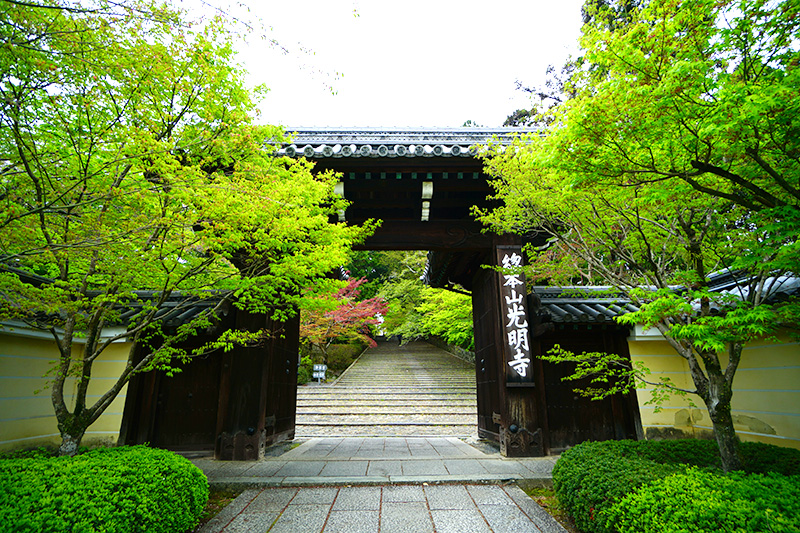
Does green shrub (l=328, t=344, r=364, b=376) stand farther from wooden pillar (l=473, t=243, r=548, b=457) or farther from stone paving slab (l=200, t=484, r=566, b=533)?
stone paving slab (l=200, t=484, r=566, b=533)

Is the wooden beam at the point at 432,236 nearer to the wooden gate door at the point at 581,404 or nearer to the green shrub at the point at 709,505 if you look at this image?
the wooden gate door at the point at 581,404

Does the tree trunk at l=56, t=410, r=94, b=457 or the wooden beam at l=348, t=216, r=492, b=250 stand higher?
the wooden beam at l=348, t=216, r=492, b=250

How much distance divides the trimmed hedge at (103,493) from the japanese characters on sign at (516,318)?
17.9 ft

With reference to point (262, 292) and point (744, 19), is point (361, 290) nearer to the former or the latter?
point (262, 292)

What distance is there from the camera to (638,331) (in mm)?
7336

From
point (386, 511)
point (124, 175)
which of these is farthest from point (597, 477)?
point (124, 175)

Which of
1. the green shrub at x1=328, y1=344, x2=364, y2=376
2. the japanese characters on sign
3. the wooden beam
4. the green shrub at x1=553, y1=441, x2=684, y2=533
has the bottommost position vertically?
the green shrub at x1=553, y1=441, x2=684, y2=533

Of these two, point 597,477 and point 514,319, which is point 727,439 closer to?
point 597,477

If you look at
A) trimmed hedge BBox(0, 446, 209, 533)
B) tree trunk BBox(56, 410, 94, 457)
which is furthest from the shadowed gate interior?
trimmed hedge BBox(0, 446, 209, 533)

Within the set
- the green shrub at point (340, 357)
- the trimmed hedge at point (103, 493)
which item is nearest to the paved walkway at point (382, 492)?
the trimmed hedge at point (103, 493)

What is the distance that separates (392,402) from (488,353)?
7.56 meters

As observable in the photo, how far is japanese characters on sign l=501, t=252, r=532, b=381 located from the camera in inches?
276

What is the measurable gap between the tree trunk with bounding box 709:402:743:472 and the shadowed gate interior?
3.15 metres

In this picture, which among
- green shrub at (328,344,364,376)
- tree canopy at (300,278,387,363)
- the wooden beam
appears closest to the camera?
the wooden beam
